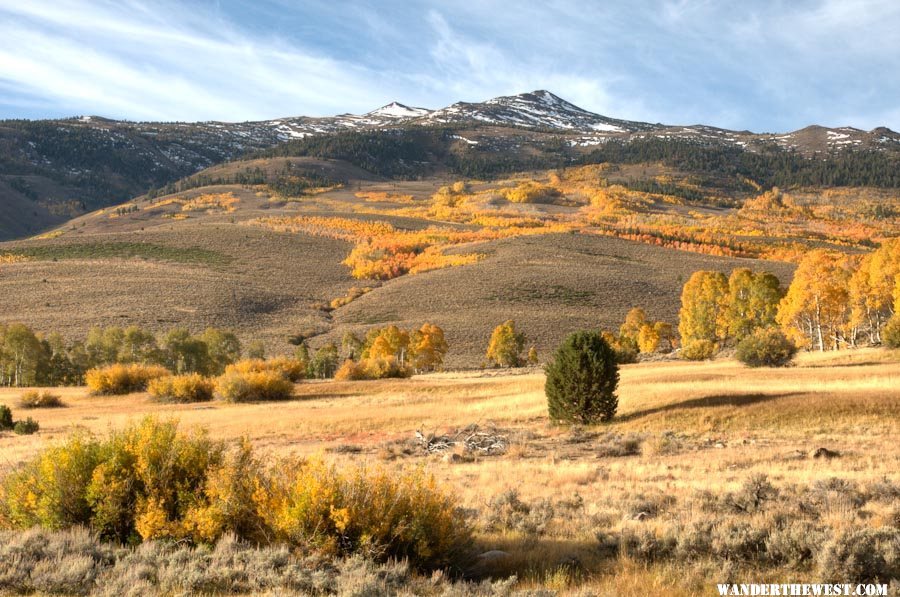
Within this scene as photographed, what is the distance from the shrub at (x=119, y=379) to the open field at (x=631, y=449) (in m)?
5.65

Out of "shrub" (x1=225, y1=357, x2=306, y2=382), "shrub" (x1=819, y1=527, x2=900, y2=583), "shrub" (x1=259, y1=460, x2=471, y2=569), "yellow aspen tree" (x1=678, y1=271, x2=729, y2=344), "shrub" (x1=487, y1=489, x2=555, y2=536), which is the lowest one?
"shrub" (x1=225, y1=357, x2=306, y2=382)

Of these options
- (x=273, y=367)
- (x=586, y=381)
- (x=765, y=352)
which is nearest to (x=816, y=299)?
(x=765, y=352)

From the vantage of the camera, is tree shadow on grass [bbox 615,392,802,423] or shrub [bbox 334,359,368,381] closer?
tree shadow on grass [bbox 615,392,802,423]

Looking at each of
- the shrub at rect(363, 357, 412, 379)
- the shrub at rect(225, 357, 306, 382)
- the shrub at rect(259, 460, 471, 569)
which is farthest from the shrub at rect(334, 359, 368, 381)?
the shrub at rect(259, 460, 471, 569)

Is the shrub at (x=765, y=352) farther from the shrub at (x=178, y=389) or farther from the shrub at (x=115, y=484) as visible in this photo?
the shrub at (x=115, y=484)

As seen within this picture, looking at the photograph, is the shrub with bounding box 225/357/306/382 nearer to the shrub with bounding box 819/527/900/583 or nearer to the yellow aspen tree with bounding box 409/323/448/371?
the yellow aspen tree with bounding box 409/323/448/371

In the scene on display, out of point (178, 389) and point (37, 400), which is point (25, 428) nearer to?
point (178, 389)

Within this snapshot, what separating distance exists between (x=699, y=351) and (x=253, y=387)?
4064 centimetres

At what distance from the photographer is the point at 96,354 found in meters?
76.4

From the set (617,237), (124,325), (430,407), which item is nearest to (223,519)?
(430,407)

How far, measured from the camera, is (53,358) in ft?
241

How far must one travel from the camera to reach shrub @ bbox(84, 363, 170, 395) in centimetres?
5162

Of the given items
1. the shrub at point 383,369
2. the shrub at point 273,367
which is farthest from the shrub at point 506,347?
the shrub at point 273,367

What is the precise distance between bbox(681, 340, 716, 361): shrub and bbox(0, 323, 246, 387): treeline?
4966cm
